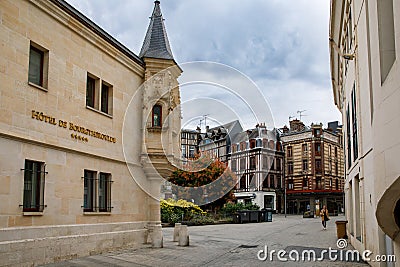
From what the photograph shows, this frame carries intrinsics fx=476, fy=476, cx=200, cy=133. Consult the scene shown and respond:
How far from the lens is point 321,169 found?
7350cm

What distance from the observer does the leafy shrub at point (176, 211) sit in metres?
36.9

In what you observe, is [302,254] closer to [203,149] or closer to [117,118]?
[117,118]

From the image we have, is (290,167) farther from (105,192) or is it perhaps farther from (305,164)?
(105,192)

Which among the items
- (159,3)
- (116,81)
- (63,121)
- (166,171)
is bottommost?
(166,171)

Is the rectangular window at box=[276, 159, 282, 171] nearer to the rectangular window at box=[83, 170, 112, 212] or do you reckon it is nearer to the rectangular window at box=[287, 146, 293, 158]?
the rectangular window at box=[287, 146, 293, 158]

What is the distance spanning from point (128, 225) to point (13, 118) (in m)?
7.37

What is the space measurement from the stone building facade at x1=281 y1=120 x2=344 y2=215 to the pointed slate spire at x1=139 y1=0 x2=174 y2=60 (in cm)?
5478

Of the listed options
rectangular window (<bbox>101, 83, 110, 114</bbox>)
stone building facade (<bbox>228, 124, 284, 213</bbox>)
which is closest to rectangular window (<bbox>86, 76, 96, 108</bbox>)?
rectangular window (<bbox>101, 83, 110, 114</bbox>)

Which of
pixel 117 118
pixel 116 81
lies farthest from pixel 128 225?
pixel 116 81

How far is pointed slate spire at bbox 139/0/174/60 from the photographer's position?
781 inches

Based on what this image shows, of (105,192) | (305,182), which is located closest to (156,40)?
(105,192)

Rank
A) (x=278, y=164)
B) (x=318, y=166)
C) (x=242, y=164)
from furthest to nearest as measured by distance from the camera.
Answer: (x=278, y=164)
(x=318, y=166)
(x=242, y=164)

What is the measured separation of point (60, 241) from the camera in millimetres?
13602

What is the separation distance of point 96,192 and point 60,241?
2867 millimetres
